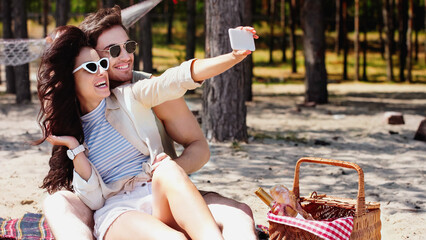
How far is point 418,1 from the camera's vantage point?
24703 mm

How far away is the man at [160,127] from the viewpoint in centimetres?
257

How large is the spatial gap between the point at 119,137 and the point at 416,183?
2.84 meters

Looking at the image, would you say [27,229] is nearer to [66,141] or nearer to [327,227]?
[66,141]

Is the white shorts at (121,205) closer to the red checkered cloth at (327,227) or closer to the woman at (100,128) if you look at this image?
the woman at (100,128)

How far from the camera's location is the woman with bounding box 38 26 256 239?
2611 mm

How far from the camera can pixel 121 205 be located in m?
2.61

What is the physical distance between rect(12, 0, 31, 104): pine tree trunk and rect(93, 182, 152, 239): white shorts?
766 cm

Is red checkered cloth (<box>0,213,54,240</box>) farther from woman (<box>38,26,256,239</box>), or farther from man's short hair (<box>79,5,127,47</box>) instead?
man's short hair (<box>79,5,127,47</box>)

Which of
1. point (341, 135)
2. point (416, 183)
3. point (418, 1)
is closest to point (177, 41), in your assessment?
point (418, 1)

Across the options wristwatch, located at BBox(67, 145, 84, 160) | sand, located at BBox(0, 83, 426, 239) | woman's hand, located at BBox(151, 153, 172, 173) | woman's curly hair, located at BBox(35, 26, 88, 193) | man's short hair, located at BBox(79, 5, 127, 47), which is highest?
man's short hair, located at BBox(79, 5, 127, 47)

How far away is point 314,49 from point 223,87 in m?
4.58

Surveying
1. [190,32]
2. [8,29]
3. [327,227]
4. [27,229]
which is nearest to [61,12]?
[8,29]

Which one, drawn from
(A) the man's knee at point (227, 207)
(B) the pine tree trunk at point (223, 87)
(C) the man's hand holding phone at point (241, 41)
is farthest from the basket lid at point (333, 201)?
(B) the pine tree trunk at point (223, 87)

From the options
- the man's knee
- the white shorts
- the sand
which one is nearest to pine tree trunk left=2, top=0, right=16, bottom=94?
the sand
